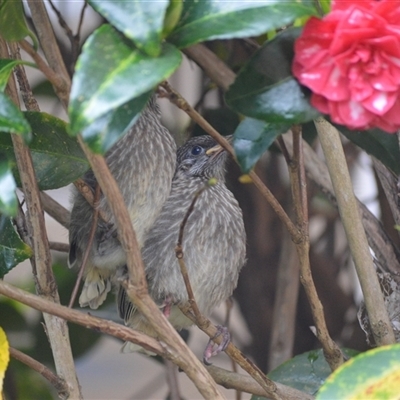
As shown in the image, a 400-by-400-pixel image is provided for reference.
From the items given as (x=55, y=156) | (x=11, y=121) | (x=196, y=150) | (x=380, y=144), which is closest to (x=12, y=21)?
(x=11, y=121)

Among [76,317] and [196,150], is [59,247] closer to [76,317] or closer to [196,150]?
[196,150]

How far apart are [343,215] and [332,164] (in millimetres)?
73

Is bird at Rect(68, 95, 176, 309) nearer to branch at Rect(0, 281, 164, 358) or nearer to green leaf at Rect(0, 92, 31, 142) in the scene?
branch at Rect(0, 281, 164, 358)

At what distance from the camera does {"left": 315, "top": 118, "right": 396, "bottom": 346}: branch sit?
39.8 inches

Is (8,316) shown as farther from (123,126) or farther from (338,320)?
(123,126)

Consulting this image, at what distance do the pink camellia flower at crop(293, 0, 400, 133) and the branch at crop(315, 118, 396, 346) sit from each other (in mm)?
401

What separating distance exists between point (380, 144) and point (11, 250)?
0.43m

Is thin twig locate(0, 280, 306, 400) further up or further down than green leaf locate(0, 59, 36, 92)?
further down

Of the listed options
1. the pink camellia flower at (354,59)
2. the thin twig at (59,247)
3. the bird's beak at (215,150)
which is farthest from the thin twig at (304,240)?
the thin twig at (59,247)

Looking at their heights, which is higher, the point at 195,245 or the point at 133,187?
the point at 133,187

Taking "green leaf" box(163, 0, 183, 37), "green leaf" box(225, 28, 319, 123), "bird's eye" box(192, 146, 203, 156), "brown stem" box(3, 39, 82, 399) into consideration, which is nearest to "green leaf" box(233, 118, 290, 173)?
"green leaf" box(225, 28, 319, 123)

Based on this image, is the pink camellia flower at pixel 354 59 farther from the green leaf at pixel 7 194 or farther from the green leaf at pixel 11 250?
the green leaf at pixel 11 250

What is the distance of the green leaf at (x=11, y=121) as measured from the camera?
562 mm

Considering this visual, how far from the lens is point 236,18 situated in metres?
0.56
